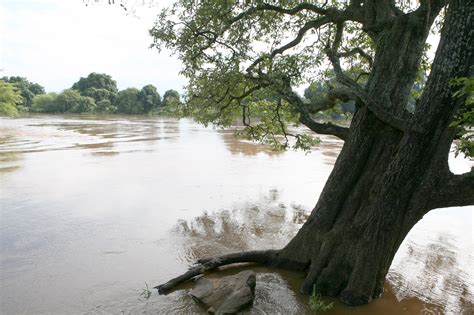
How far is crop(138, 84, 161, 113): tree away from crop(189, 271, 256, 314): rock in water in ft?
334

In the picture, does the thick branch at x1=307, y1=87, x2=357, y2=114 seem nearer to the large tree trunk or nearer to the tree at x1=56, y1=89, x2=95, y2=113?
the large tree trunk

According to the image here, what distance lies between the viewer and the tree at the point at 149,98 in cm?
10531

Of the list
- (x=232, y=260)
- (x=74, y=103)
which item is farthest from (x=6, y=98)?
(x=74, y=103)

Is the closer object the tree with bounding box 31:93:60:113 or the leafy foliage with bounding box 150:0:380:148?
the leafy foliage with bounding box 150:0:380:148

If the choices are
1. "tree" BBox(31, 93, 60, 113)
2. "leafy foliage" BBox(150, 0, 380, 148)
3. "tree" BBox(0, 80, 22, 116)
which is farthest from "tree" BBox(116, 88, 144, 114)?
"leafy foliage" BBox(150, 0, 380, 148)

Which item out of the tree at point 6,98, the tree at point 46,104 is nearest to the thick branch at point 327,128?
the tree at point 6,98

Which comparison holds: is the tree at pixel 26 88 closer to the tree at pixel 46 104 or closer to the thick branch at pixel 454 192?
the tree at pixel 46 104

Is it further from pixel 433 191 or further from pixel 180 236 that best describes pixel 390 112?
pixel 180 236

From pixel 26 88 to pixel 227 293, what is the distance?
133 m

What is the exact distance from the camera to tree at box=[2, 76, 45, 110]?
114m

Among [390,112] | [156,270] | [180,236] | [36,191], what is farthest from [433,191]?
[36,191]

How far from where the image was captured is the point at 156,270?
900cm

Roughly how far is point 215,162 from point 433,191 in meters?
19.7

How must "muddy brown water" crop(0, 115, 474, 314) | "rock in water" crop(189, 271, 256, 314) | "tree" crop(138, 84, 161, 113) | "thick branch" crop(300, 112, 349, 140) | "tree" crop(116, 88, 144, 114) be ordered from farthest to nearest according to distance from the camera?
1. "tree" crop(138, 84, 161, 113)
2. "tree" crop(116, 88, 144, 114)
3. "thick branch" crop(300, 112, 349, 140)
4. "muddy brown water" crop(0, 115, 474, 314)
5. "rock in water" crop(189, 271, 256, 314)
